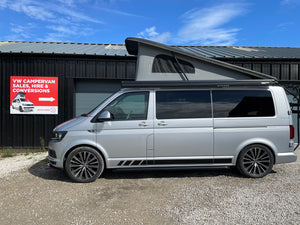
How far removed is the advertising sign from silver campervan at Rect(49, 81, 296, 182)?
12.2 ft

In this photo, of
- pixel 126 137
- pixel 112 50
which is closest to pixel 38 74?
pixel 112 50

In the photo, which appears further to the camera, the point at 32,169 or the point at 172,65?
the point at 32,169

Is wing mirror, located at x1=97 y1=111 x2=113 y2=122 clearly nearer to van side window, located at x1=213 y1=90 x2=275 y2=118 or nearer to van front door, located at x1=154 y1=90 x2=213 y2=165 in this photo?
van front door, located at x1=154 y1=90 x2=213 y2=165

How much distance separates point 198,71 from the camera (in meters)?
4.26

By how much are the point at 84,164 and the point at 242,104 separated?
365 cm

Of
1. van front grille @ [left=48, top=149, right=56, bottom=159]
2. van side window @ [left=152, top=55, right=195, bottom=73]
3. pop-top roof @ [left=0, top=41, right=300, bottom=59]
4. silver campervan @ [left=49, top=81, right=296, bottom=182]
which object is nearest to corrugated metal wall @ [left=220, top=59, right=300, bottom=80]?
pop-top roof @ [left=0, top=41, right=300, bottom=59]

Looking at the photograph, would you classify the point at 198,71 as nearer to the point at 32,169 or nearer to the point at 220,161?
the point at 220,161

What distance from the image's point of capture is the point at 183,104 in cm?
403

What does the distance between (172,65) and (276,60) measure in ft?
19.7

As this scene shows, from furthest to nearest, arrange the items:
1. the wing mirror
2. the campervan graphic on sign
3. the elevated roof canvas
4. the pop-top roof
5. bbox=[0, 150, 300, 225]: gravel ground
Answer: the pop-top roof < the campervan graphic on sign < the elevated roof canvas < the wing mirror < bbox=[0, 150, 300, 225]: gravel ground

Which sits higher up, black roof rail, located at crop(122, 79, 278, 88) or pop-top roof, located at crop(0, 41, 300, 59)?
pop-top roof, located at crop(0, 41, 300, 59)

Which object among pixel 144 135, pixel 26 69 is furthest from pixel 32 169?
pixel 26 69

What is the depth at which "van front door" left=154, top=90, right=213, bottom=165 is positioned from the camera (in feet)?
12.9

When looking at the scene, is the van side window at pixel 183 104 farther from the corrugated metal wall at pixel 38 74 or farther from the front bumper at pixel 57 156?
the corrugated metal wall at pixel 38 74
